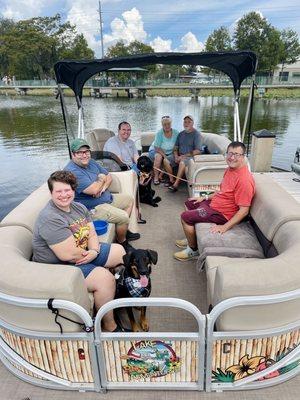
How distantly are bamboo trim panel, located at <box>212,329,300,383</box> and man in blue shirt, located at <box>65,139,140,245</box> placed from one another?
74.1 inches

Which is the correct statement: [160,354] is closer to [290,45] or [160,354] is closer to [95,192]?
[95,192]

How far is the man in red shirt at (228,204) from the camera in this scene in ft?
10.1

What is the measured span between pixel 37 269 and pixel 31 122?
64.7ft

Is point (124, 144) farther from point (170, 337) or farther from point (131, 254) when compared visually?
point (170, 337)

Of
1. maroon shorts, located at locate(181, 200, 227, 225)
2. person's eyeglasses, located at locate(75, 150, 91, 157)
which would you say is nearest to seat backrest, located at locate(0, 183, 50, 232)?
person's eyeglasses, located at locate(75, 150, 91, 157)

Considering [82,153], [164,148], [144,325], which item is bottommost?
[144,325]

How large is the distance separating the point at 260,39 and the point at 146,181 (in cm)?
5911

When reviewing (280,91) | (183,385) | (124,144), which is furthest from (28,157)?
(280,91)

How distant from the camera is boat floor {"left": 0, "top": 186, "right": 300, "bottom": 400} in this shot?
1.99 m

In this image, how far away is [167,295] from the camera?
296cm

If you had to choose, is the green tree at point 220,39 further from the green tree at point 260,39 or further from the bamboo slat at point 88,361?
the bamboo slat at point 88,361

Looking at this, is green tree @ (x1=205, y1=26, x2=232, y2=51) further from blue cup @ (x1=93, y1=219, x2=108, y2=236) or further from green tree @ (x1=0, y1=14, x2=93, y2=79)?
blue cup @ (x1=93, y1=219, x2=108, y2=236)

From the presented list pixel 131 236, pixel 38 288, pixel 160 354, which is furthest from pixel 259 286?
pixel 131 236

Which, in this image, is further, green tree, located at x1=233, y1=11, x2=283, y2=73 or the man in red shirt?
green tree, located at x1=233, y1=11, x2=283, y2=73
